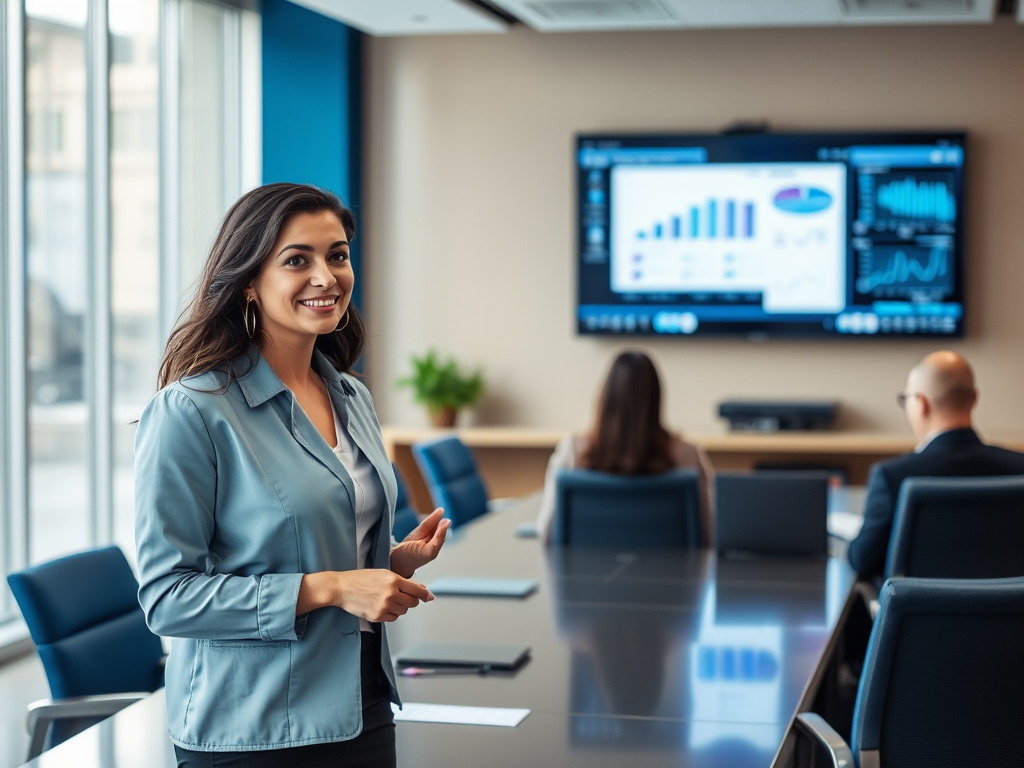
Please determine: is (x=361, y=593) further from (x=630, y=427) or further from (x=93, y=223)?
(x=93, y=223)

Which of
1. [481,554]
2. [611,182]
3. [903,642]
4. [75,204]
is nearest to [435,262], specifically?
[611,182]

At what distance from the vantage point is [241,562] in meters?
1.63

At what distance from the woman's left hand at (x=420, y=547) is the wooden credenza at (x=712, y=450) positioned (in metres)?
4.53

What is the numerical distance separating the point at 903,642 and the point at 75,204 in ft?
15.2

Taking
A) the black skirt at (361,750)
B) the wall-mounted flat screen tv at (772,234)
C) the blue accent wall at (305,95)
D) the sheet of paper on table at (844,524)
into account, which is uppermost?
the blue accent wall at (305,95)

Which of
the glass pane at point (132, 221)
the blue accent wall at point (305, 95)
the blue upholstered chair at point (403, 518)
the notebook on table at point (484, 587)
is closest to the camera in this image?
the notebook on table at point (484, 587)

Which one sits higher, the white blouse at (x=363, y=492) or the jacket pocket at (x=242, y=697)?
the white blouse at (x=363, y=492)

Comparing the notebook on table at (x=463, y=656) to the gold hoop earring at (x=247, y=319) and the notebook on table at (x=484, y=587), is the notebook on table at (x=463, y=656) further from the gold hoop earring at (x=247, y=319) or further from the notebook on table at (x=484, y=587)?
the gold hoop earring at (x=247, y=319)

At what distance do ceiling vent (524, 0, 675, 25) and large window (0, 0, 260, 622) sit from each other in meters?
1.96

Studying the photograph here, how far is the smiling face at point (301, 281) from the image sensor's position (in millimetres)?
1715

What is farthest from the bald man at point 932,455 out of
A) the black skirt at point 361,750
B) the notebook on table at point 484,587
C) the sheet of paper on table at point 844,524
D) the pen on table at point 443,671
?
the black skirt at point 361,750

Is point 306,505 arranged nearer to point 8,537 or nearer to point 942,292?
point 8,537

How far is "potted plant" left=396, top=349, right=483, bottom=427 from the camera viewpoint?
7035mm

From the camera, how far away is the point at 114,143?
6086mm
